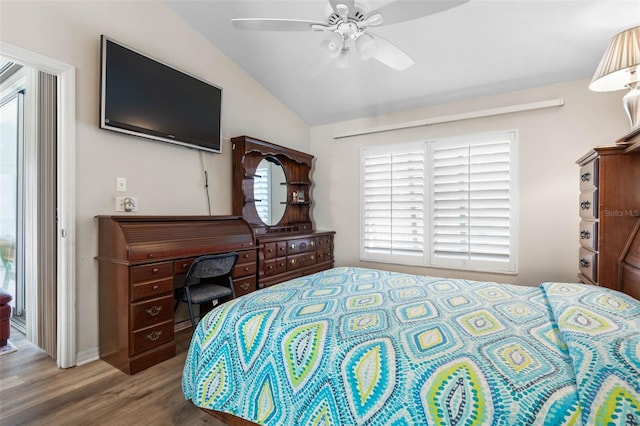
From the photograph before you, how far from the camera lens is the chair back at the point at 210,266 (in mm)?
2348

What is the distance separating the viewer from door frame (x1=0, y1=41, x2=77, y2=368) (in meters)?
2.16

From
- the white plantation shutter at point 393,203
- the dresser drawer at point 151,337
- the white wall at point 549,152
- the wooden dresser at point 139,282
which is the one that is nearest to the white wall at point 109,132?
the wooden dresser at point 139,282

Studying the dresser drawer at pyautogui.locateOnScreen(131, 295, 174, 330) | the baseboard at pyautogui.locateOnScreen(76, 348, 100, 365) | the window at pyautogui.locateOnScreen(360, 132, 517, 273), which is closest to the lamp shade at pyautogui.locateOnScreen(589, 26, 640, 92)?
the window at pyautogui.locateOnScreen(360, 132, 517, 273)

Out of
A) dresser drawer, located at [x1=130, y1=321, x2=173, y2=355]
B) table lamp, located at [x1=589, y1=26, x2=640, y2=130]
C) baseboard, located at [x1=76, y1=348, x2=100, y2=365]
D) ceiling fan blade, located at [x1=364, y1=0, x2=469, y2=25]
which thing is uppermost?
ceiling fan blade, located at [x1=364, y1=0, x2=469, y2=25]

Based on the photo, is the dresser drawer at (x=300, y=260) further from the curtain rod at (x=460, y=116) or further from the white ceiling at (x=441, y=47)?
the white ceiling at (x=441, y=47)

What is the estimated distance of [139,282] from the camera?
215 cm

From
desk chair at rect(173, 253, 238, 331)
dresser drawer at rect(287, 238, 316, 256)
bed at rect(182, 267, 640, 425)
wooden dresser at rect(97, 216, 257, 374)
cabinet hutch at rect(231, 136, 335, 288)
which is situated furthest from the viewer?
dresser drawer at rect(287, 238, 316, 256)

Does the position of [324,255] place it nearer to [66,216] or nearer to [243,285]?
[243,285]

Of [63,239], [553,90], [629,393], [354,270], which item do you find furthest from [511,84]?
[63,239]

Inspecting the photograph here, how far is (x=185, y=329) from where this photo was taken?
9.61 ft

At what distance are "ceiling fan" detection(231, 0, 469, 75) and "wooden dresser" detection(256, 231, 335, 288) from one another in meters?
1.86

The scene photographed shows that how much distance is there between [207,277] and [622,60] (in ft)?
10.5

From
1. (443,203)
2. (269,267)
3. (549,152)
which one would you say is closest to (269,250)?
(269,267)

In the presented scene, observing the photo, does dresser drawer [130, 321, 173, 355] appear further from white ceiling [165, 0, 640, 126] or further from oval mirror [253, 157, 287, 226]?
white ceiling [165, 0, 640, 126]
